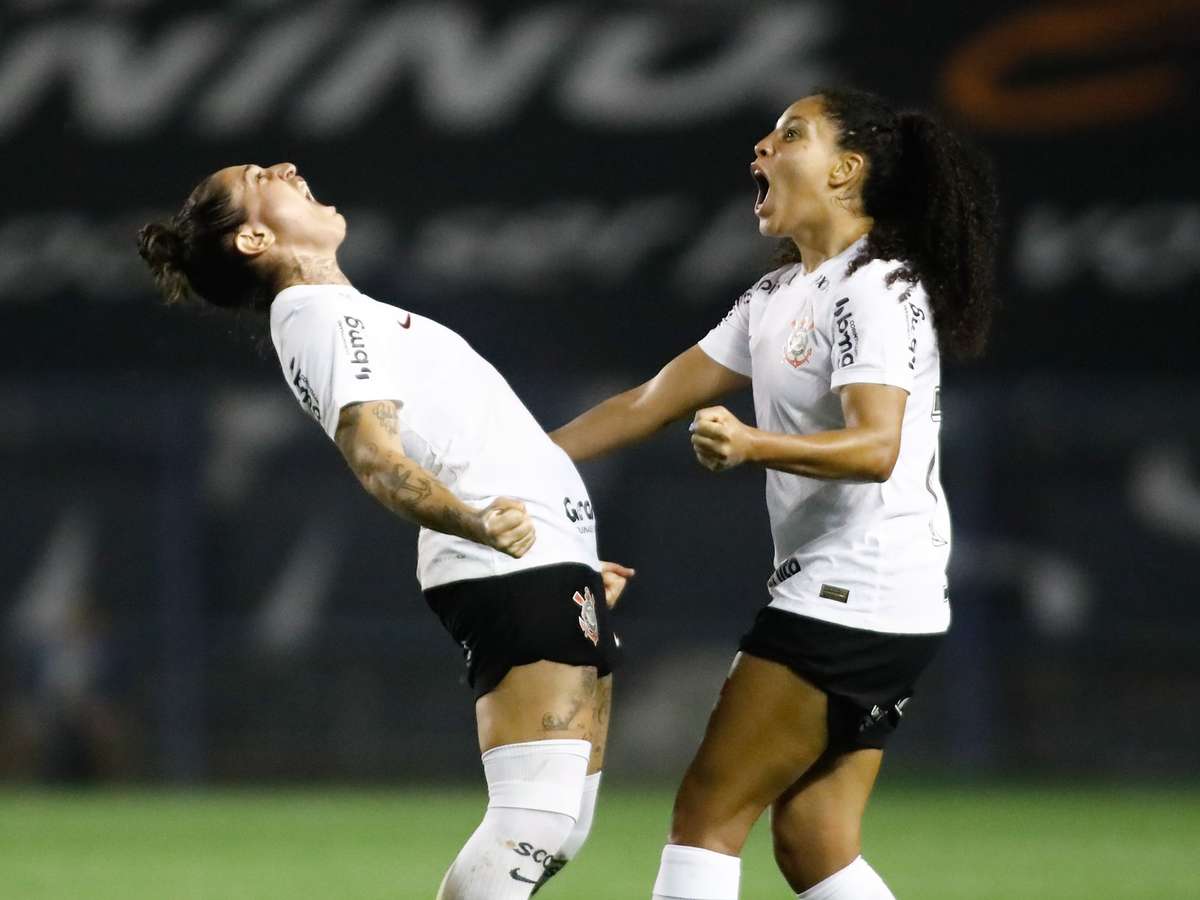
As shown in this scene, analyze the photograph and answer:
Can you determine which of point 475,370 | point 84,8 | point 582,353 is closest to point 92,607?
point 582,353

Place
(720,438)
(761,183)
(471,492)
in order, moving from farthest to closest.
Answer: (761,183)
(471,492)
(720,438)

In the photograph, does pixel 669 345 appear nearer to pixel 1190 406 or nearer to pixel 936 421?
pixel 1190 406

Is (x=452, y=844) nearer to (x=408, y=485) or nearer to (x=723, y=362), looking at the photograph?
(x=723, y=362)

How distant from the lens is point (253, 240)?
4258mm

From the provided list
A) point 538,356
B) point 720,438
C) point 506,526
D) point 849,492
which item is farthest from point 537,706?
point 538,356

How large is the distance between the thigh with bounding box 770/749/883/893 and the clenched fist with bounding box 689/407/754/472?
0.98 metres

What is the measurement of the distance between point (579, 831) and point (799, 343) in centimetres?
113

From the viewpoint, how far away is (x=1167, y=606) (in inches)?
453

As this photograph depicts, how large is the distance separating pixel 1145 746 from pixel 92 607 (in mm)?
6231

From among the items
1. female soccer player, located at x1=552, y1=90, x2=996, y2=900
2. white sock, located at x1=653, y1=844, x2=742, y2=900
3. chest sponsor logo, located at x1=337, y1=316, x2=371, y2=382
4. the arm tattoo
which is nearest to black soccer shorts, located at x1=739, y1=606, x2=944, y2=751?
female soccer player, located at x1=552, y1=90, x2=996, y2=900

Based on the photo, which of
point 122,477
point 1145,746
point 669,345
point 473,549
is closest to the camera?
point 473,549

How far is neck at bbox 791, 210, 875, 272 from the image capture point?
432 cm

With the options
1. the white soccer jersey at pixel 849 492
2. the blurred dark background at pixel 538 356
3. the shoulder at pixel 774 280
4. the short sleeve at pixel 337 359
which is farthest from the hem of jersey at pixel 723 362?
the blurred dark background at pixel 538 356

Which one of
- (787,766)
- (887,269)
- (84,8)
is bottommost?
(787,766)
